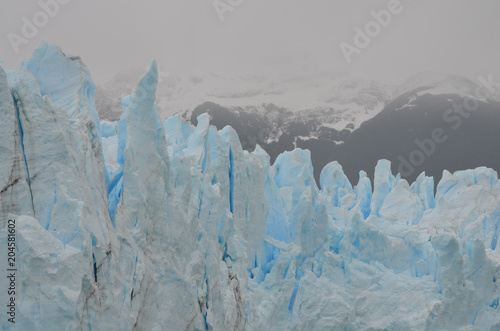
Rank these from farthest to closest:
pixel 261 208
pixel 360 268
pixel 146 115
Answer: pixel 360 268, pixel 261 208, pixel 146 115

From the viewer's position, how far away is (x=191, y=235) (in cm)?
1050

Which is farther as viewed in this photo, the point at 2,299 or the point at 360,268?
the point at 360,268

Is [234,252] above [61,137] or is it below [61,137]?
below

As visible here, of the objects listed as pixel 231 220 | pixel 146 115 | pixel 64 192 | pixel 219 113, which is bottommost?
pixel 219 113

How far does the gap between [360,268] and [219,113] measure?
23.9 meters

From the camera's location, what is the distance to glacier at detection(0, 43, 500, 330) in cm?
770

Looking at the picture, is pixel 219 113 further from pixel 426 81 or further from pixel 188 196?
pixel 188 196

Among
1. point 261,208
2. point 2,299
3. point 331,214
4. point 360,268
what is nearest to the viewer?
point 2,299

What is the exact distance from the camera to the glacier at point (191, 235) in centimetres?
770

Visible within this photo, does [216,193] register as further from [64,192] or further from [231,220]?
[64,192]

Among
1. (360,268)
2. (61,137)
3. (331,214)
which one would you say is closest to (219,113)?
(331,214)

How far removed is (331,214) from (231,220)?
6513 mm

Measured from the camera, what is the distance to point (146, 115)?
33.4ft

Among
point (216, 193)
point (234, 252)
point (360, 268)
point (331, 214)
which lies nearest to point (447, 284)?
point (360, 268)
